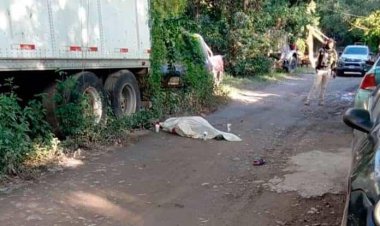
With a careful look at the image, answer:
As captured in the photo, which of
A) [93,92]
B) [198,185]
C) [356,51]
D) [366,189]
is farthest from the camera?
[356,51]

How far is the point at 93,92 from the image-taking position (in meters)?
8.84

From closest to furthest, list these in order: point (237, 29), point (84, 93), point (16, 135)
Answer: point (16, 135) < point (84, 93) < point (237, 29)

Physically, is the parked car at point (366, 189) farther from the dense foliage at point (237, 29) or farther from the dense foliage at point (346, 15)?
the dense foliage at point (346, 15)

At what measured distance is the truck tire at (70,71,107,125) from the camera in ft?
27.0

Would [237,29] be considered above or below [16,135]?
above

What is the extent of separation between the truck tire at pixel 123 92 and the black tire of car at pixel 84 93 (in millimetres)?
525

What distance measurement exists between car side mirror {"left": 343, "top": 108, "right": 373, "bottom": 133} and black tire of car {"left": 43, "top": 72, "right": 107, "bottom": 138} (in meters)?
5.14

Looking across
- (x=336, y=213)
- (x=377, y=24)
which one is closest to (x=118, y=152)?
(x=336, y=213)

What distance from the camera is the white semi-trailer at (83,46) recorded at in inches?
265

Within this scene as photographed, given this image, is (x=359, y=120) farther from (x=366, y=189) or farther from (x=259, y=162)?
(x=259, y=162)

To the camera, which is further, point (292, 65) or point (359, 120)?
point (292, 65)

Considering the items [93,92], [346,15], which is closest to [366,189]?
[93,92]

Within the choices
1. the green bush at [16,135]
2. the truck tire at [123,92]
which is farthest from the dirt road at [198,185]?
the truck tire at [123,92]

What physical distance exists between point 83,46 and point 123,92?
216 centimetres
